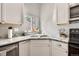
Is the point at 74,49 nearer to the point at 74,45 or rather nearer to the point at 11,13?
the point at 74,45

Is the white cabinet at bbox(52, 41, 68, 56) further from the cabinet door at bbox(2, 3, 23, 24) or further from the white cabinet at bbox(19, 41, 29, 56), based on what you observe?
the cabinet door at bbox(2, 3, 23, 24)

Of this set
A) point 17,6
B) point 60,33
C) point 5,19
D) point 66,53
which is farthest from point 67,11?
point 5,19

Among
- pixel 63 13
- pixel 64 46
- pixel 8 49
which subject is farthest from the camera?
pixel 63 13

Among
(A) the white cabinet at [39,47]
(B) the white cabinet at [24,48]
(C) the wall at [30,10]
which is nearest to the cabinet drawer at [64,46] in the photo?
(A) the white cabinet at [39,47]

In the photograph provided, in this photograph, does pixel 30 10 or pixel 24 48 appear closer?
pixel 24 48

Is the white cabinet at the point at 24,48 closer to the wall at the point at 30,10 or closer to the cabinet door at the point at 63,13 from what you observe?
the wall at the point at 30,10

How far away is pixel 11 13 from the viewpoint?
2090mm

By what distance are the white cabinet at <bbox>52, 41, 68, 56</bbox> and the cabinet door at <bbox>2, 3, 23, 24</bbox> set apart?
33.9 inches

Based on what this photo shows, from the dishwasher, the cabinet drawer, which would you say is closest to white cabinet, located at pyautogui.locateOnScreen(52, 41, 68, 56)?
the cabinet drawer

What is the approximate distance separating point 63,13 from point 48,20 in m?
0.62

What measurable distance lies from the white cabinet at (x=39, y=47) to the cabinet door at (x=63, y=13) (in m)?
0.53

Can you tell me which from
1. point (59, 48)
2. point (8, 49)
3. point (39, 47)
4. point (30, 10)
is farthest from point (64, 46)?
point (30, 10)

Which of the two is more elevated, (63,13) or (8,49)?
(63,13)

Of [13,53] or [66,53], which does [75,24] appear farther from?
[13,53]
